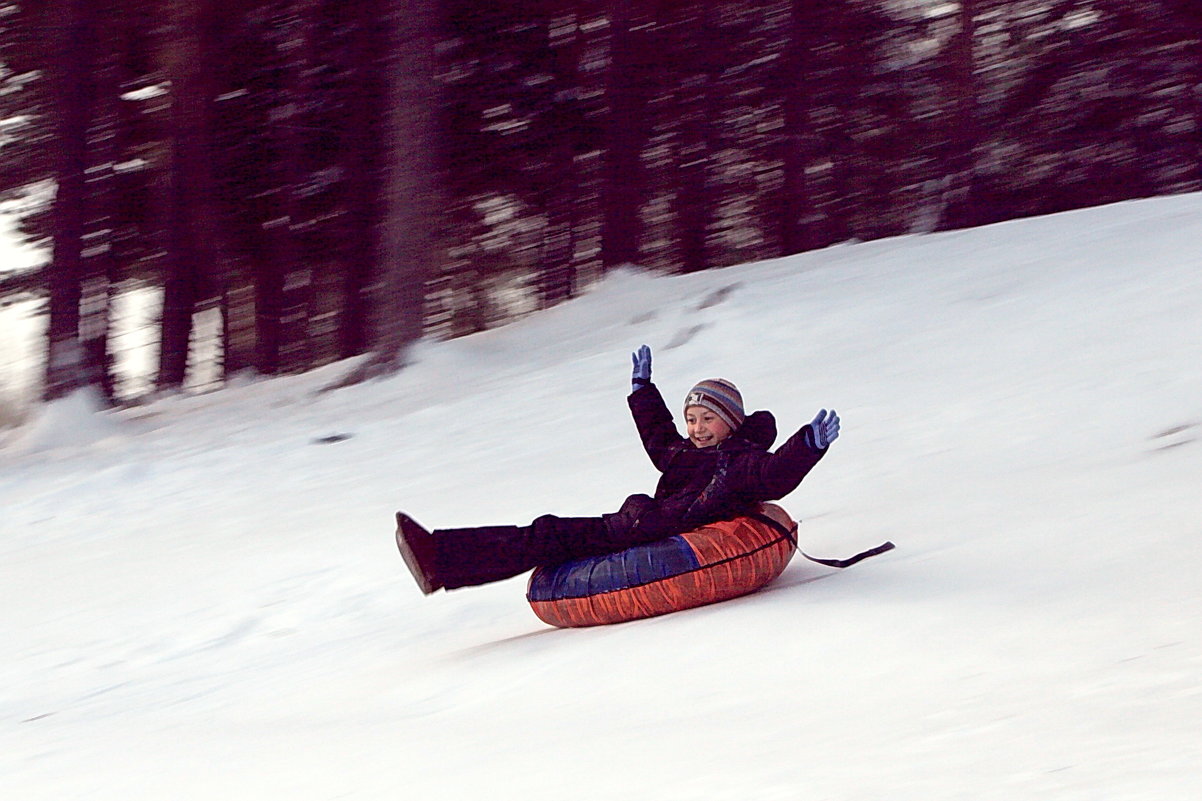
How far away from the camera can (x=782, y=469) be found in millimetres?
4953

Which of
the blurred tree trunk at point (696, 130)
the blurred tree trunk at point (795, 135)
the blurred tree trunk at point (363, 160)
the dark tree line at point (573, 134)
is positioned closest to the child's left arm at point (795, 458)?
the dark tree line at point (573, 134)

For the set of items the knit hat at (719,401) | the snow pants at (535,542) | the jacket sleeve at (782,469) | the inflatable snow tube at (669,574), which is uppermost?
the knit hat at (719,401)

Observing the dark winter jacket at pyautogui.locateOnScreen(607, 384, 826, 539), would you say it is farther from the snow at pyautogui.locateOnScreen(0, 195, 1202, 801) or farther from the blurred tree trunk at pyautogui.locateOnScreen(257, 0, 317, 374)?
the blurred tree trunk at pyautogui.locateOnScreen(257, 0, 317, 374)

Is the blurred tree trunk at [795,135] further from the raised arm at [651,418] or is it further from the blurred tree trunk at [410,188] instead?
the raised arm at [651,418]

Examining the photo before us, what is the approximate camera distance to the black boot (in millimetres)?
5137

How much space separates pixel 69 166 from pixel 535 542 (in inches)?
380

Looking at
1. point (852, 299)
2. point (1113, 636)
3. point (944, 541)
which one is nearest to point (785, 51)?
point (852, 299)

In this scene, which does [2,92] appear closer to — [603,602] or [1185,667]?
[603,602]

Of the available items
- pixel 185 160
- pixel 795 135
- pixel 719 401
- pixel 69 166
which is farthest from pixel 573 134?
pixel 719 401

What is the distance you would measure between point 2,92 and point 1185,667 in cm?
1636

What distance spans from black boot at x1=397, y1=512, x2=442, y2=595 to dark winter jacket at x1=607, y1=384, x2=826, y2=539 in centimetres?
68

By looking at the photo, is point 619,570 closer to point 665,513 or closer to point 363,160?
point 665,513

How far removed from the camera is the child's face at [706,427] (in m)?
5.36

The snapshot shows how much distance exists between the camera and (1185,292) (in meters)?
8.98
